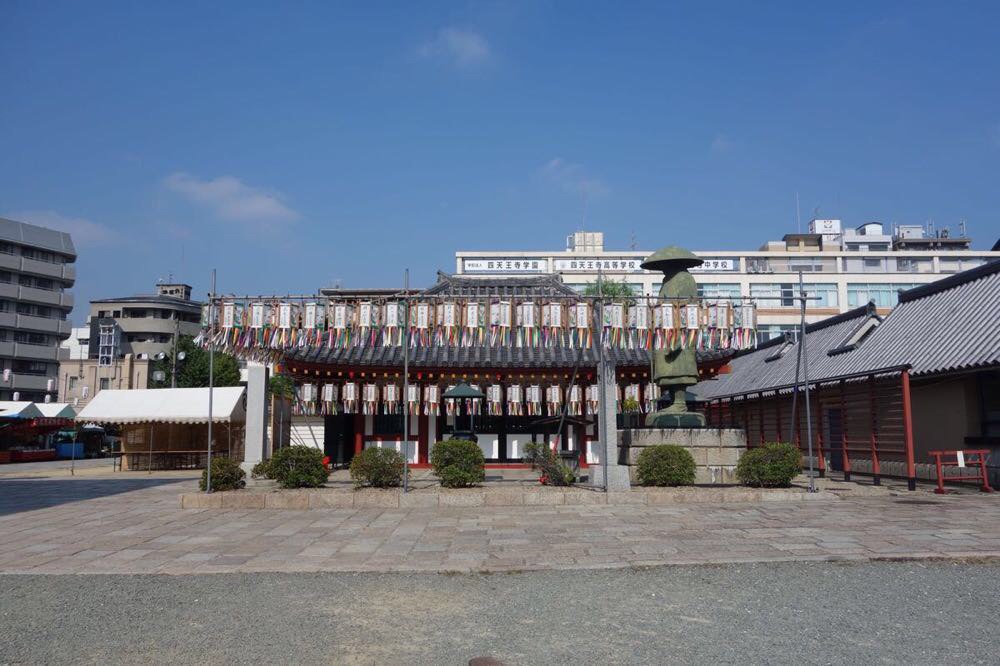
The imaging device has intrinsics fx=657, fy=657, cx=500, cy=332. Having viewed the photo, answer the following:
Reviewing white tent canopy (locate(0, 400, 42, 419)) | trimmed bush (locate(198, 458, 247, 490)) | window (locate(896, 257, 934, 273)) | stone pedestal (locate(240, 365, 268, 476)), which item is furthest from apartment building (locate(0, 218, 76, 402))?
window (locate(896, 257, 934, 273))

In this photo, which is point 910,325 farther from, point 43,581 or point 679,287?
point 43,581

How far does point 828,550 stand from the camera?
29.0ft

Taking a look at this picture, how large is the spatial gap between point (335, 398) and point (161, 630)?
17508mm

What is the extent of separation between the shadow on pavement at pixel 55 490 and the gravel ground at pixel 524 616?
9528 millimetres

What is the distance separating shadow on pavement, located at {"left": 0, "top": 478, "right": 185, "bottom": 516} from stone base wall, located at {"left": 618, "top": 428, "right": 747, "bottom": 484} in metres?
14.1

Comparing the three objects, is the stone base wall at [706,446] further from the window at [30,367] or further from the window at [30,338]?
the window at [30,338]

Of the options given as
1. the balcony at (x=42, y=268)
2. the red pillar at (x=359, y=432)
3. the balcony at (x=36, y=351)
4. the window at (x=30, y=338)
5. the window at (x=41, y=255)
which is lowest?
A: the red pillar at (x=359, y=432)

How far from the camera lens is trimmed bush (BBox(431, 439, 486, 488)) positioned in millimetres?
14398

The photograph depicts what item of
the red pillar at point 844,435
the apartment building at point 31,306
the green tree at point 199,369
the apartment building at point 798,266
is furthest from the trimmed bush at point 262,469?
the apartment building at point 31,306

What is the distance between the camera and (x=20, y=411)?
1312 inches

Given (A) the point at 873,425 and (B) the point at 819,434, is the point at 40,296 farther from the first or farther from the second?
(A) the point at 873,425

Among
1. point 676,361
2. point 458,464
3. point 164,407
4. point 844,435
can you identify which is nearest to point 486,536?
point 458,464

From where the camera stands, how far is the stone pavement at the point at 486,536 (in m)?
8.52

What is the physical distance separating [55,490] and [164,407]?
7.96 m
